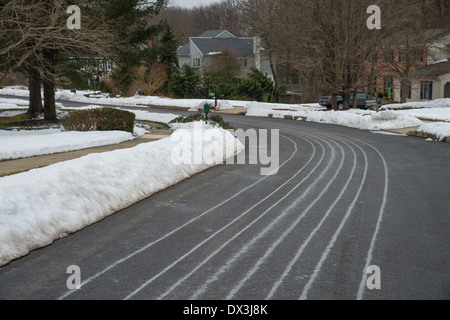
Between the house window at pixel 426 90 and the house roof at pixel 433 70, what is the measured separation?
1106 millimetres

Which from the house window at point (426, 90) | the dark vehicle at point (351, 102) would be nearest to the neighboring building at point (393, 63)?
the dark vehicle at point (351, 102)

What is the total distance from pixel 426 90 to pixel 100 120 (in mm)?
40006

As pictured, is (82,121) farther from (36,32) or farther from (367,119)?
(367,119)

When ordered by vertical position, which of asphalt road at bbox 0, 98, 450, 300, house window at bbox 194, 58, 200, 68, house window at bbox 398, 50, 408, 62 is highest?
house window at bbox 194, 58, 200, 68

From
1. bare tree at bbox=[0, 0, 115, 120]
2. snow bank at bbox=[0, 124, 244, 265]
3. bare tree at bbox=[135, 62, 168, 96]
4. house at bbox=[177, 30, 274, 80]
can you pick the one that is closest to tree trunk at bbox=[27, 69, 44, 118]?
bare tree at bbox=[0, 0, 115, 120]

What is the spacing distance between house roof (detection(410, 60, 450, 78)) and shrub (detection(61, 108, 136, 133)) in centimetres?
3745

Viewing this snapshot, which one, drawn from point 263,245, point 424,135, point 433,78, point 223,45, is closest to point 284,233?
point 263,245

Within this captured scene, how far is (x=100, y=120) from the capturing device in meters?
19.2

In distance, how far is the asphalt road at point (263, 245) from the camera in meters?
5.42

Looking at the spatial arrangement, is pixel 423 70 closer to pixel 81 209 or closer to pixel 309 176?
pixel 309 176

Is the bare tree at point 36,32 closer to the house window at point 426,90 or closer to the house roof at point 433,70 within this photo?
the house roof at point 433,70

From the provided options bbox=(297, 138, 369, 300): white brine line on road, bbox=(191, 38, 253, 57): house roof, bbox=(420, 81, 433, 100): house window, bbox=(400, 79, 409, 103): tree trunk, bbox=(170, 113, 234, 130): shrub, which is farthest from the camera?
bbox=(191, 38, 253, 57): house roof

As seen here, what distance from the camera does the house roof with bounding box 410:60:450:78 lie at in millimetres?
47031

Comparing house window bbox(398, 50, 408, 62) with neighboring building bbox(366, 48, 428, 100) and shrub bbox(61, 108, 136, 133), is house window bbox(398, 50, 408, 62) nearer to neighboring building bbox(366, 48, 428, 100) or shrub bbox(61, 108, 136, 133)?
neighboring building bbox(366, 48, 428, 100)
